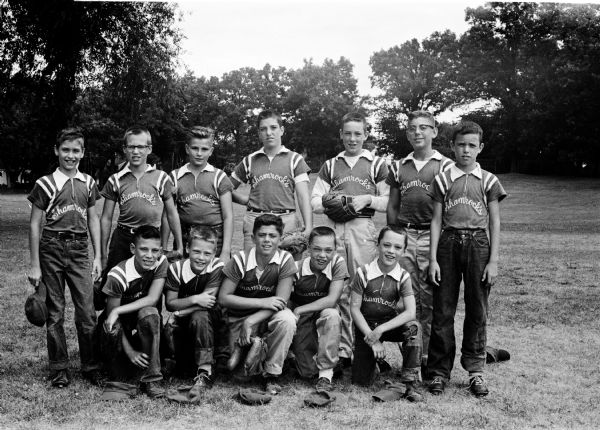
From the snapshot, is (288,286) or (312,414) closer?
(312,414)

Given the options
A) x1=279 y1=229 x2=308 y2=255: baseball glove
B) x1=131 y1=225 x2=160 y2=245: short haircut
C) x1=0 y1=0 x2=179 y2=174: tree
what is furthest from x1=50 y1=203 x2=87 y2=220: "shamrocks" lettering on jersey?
x1=0 y1=0 x2=179 y2=174: tree

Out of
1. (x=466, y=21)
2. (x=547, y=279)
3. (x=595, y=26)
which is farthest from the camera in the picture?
(x=466, y=21)

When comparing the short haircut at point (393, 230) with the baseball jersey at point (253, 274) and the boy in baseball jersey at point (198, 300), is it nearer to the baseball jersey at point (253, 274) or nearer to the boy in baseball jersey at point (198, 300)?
the baseball jersey at point (253, 274)

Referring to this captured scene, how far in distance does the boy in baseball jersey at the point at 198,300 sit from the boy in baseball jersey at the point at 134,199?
0.41m

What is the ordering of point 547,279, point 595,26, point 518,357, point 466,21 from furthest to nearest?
point 466,21 → point 595,26 → point 547,279 → point 518,357

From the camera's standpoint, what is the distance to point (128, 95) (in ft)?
54.3

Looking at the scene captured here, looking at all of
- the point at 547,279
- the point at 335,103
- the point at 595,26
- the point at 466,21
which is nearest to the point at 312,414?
the point at 547,279

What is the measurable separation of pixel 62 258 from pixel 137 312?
73 cm

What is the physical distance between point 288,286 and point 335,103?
2055 inches

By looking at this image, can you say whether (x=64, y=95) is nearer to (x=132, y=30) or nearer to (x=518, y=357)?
(x=132, y=30)

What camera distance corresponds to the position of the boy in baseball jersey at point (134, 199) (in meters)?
4.96

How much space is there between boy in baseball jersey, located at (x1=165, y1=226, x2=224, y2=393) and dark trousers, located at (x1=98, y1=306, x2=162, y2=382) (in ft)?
0.78

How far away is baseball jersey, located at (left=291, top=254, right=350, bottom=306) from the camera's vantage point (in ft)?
15.8

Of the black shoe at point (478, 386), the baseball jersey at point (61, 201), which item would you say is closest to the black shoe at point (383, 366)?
the black shoe at point (478, 386)
